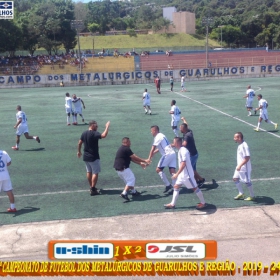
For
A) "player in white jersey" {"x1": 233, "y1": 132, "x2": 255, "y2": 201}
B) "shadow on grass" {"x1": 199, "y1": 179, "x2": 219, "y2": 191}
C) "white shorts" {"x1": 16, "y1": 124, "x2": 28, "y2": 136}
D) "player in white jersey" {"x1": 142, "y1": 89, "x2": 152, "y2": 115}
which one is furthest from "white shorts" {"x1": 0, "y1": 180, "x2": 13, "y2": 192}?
"player in white jersey" {"x1": 142, "y1": 89, "x2": 152, "y2": 115}

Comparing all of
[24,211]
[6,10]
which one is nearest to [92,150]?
[24,211]

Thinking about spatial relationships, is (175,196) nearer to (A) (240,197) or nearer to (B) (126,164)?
(B) (126,164)

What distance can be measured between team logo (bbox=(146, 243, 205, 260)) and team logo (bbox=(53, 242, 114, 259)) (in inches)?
28.1

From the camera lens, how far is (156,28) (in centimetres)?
11394

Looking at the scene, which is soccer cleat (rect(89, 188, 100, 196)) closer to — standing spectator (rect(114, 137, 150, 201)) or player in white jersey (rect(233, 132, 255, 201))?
standing spectator (rect(114, 137, 150, 201))

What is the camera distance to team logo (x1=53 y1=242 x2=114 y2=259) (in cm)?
712

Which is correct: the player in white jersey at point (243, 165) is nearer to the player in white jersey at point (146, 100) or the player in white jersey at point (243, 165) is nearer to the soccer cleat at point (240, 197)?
the soccer cleat at point (240, 197)

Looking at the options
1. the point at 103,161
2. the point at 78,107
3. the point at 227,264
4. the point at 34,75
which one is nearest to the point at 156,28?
the point at 34,75

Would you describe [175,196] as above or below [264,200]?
above

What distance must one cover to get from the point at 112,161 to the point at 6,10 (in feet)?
182

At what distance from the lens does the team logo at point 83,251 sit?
23.4 feet

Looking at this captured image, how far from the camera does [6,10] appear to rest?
2486 inches

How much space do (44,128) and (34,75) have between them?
31410 mm

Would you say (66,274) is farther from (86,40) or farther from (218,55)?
(86,40)
